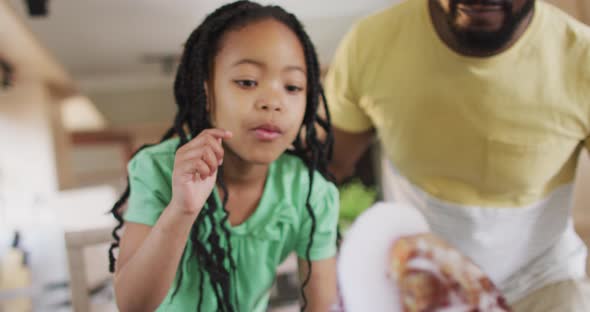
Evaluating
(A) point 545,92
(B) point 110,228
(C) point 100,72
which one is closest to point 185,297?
(B) point 110,228

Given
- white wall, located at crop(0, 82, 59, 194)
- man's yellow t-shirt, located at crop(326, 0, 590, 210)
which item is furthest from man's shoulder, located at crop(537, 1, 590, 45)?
white wall, located at crop(0, 82, 59, 194)

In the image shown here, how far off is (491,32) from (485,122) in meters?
0.06

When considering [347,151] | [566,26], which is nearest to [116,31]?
[347,151]

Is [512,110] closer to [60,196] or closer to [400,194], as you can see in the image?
[400,194]

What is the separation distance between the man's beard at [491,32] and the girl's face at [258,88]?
0.11 meters

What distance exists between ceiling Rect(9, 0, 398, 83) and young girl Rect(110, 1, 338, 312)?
0.03 m

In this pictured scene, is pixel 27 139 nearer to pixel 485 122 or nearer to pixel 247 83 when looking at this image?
pixel 247 83

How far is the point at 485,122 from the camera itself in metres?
0.36

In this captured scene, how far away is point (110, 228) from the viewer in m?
0.37

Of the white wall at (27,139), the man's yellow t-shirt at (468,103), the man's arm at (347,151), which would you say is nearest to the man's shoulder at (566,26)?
the man's yellow t-shirt at (468,103)

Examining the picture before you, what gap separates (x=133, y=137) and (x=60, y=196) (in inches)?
3.1

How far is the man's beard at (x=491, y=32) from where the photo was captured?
0.33 meters

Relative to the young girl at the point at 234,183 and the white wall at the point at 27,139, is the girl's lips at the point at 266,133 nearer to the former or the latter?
the young girl at the point at 234,183

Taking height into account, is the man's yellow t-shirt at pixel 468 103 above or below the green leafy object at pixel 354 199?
above
